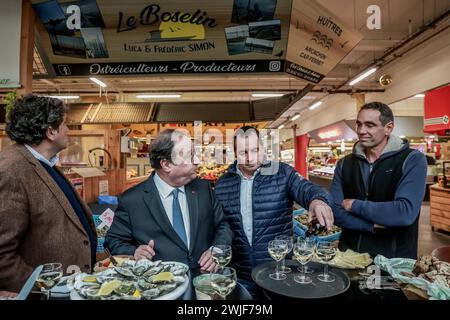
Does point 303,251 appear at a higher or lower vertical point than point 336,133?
lower

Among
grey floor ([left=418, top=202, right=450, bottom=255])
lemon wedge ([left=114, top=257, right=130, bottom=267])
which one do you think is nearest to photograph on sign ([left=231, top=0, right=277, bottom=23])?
lemon wedge ([left=114, top=257, right=130, bottom=267])

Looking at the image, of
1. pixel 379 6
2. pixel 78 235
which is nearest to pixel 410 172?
pixel 78 235

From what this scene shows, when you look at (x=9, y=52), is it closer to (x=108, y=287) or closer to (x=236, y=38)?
(x=236, y=38)

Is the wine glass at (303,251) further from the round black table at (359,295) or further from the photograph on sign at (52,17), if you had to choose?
the photograph on sign at (52,17)

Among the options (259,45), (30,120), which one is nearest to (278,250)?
(30,120)

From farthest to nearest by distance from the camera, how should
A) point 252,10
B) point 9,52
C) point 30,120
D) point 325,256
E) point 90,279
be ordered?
point 252,10 → point 9,52 → point 30,120 → point 325,256 → point 90,279

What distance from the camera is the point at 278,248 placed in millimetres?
1437

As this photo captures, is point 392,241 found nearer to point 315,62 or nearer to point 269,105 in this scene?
point 315,62

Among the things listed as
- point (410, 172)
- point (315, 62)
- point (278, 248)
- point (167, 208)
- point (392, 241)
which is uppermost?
point (315, 62)

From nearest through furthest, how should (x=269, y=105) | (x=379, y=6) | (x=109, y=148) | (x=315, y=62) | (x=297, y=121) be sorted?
(x=315, y=62) → (x=109, y=148) → (x=379, y=6) → (x=269, y=105) → (x=297, y=121)

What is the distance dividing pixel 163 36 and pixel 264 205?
2.08m

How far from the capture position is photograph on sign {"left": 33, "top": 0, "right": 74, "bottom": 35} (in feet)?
9.02

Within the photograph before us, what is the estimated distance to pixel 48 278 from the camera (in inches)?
46.9
